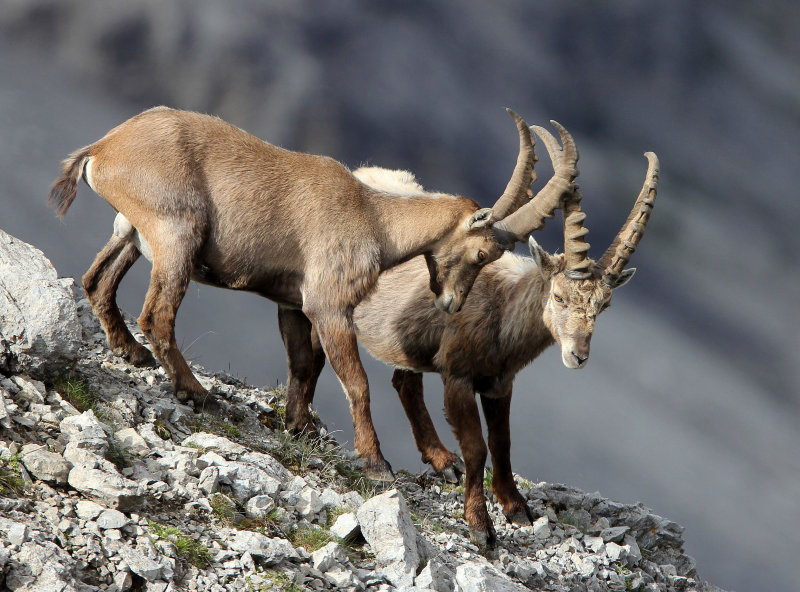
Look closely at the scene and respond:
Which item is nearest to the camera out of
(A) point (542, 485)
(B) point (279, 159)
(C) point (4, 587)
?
(C) point (4, 587)

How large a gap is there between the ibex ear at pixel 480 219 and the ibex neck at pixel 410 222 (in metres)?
0.19

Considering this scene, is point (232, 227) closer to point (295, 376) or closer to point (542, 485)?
point (295, 376)

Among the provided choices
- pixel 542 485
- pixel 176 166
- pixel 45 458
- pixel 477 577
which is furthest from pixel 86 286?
pixel 542 485

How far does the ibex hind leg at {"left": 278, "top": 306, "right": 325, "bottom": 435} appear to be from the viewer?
10047 mm

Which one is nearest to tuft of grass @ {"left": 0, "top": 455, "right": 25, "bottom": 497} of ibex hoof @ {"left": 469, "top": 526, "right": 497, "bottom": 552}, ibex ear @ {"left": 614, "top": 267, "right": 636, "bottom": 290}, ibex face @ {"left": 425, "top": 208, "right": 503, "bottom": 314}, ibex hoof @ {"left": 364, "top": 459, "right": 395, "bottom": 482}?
ibex hoof @ {"left": 364, "top": 459, "right": 395, "bottom": 482}

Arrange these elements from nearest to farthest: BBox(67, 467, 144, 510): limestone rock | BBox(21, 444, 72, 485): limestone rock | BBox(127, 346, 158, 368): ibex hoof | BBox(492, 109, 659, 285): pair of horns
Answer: BBox(67, 467, 144, 510): limestone rock < BBox(21, 444, 72, 485): limestone rock < BBox(492, 109, 659, 285): pair of horns < BBox(127, 346, 158, 368): ibex hoof

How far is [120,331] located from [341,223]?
281 centimetres

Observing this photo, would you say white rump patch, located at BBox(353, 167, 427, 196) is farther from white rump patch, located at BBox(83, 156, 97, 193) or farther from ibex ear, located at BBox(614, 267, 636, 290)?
white rump patch, located at BBox(83, 156, 97, 193)

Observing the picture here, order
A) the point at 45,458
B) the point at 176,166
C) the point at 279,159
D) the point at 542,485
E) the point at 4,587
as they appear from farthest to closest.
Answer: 1. the point at 542,485
2. the point at 279,159
3. the point at 176,166
4. the point at 45,458
5. the point at 4,587

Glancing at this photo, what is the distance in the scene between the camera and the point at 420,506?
984cm

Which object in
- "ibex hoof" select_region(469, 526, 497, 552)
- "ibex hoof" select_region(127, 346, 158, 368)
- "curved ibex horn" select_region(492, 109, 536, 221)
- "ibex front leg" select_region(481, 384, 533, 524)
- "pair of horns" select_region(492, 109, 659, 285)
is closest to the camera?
"ibex hoof" select_region(469, 526, 497, 552)

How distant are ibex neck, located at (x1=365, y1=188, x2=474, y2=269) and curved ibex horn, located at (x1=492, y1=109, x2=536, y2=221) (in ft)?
1.23

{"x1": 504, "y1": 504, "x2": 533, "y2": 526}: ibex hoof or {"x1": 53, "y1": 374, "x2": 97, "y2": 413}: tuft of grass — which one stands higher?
{"x1": 53, "y1": 374, "x2": 97, "y2": 413}: tuft of grass

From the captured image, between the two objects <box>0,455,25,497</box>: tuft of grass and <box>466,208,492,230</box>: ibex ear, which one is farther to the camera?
<box>466,208,492,230</box>: ibex ear
